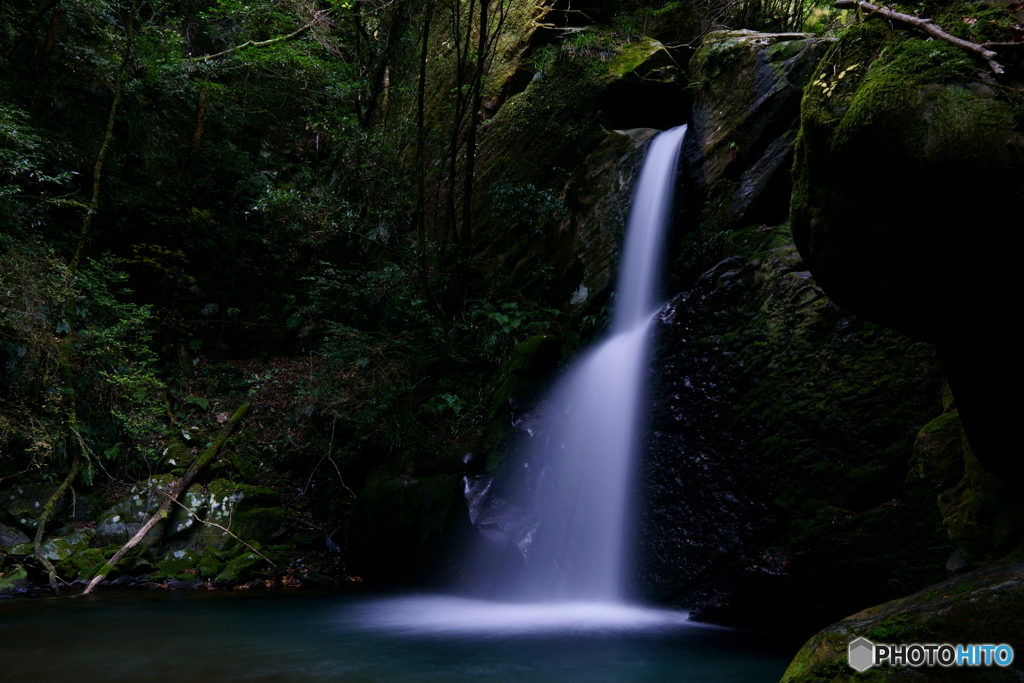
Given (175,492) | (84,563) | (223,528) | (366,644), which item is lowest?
(366,644)

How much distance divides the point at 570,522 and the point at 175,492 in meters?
5.68

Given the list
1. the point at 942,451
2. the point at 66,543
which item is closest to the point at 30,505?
the point at 66,543

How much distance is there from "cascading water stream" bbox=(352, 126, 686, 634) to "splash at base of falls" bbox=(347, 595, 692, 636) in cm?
1

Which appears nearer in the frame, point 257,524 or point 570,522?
point 570,522

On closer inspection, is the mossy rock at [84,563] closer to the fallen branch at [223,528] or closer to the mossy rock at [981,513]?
the fallen branch at [223,528]

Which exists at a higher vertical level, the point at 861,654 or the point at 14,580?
the point at 861,654

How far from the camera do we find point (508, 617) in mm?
6020

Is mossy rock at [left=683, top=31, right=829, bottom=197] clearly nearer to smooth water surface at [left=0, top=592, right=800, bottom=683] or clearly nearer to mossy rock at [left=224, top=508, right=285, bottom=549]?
smooth water surface at [left=0, top=592, right=800, bottom=683]

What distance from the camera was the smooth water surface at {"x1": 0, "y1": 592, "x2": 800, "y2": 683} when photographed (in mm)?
4199

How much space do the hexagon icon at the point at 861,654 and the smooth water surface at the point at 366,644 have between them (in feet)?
4.93

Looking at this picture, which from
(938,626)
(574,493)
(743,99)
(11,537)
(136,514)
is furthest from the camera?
(743,99)

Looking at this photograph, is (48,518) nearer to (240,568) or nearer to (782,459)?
(240,568)

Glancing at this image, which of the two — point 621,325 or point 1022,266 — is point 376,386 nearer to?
point 621,325

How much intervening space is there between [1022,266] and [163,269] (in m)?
13.2
